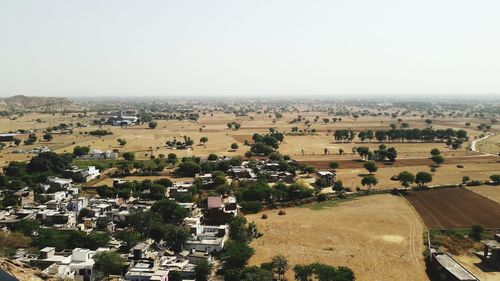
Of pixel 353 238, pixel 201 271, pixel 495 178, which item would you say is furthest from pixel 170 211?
pixel 495 178

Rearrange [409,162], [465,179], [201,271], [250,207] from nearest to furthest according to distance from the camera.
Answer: [201,271] < [250,207] < [465,179] < [409,162]

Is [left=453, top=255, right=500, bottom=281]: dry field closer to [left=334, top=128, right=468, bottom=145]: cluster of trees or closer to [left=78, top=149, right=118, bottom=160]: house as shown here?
[left=78, top=149, right=118, bottom=160]: house

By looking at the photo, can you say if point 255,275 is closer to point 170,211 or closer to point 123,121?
point 170,211

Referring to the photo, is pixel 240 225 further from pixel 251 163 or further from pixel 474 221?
→ pixel 251 163

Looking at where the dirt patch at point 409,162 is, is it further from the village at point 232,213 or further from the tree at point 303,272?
the tree at point 303,272

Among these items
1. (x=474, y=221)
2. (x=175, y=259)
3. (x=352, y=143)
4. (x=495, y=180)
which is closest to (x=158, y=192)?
(x=175, y=259)
